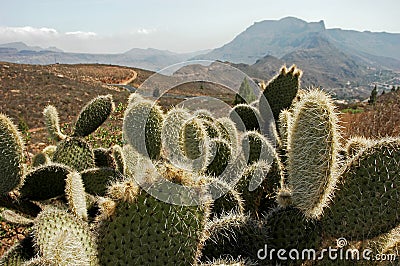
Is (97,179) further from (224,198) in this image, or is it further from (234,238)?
(234,238)

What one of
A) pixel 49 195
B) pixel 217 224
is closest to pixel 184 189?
pixel 217 224

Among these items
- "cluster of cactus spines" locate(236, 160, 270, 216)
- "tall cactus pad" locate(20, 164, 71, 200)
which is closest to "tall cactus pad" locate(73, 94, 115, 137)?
"tall cactus pad" locate(20, 164, 71, 200)

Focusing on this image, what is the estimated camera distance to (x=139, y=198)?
44.5 inches

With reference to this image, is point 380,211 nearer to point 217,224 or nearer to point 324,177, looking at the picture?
point 324,177

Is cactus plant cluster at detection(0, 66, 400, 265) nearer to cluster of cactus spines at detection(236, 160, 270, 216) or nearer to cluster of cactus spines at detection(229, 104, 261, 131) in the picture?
cluster of cactus spines at detection(236, 160, 270, 216)

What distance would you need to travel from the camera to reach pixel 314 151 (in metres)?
1.19

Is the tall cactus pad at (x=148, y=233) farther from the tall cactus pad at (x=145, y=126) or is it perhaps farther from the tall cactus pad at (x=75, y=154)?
the tall cactus pad at (x=75, y=154)

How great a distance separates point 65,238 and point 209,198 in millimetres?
461

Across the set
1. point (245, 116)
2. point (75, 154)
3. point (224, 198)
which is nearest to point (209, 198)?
point (224, 198)

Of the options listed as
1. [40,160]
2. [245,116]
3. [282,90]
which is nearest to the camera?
[40,160]

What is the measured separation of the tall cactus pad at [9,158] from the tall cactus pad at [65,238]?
640 mm

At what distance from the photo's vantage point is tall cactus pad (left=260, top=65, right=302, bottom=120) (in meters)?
2.83

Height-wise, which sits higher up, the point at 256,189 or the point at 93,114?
→ the point at 93,114

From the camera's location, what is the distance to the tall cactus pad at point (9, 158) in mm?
1875
